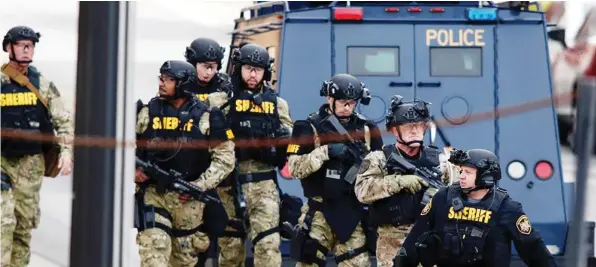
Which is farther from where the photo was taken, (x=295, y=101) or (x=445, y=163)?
(x=295, y=101)

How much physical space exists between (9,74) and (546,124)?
3870mm

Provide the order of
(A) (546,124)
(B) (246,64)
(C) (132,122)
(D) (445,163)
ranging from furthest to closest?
(A) (546,124), (B) (246,64), (D) (445,163), (C) (132,122)

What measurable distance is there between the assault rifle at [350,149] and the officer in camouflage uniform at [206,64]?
977mm

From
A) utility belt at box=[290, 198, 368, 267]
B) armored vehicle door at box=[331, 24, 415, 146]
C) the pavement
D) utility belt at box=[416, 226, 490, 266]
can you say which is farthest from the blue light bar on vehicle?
utility belt at box=[416, 226, 490, 266]

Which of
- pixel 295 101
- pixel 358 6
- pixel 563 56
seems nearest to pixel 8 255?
pixel 295 101

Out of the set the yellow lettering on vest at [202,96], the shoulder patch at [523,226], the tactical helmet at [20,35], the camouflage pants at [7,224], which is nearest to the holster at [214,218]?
the yellow lettering on vest at [202,96]

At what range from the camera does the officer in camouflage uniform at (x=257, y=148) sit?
8.83 metres

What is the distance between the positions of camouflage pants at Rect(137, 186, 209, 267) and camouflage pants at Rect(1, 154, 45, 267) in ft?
2.58

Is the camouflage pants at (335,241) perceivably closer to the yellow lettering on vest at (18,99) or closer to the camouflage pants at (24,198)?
the camouflage pants at (24,198)

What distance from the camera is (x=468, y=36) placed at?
977cm

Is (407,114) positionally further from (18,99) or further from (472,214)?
(18,99)

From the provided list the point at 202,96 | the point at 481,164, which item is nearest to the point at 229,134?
the point at 202,96

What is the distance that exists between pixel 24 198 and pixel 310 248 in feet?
6.22

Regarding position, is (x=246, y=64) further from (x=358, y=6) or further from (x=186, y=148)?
(x=358, y=6)
